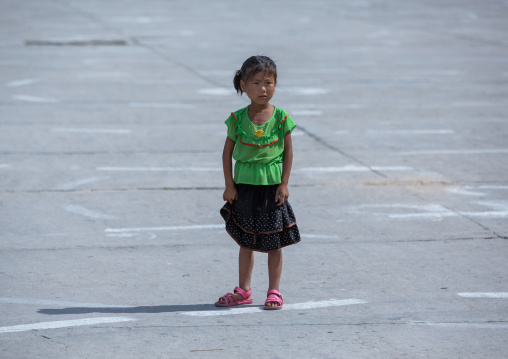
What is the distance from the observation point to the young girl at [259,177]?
5418mm

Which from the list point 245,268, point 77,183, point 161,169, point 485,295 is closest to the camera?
point 245,268

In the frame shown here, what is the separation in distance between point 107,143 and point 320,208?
3748 millimetres

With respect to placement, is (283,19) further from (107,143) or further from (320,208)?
(320,208)

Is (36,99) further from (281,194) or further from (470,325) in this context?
(470,325)

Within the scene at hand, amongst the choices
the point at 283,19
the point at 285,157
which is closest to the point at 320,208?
the point at 285,157

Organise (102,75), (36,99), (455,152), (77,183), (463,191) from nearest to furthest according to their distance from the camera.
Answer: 1. (463,191)
2. (77,183)
3. (455,152)
4. (36,99)
5. (102,75)

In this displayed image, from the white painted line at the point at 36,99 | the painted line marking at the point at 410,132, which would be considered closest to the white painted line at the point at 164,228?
the painted line marking at the point at 410,132

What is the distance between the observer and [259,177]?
5.42 meters

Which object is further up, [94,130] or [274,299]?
[94,130]


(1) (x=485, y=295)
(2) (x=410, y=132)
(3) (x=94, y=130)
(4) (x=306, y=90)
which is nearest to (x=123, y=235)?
(1) (x=485, y=295)

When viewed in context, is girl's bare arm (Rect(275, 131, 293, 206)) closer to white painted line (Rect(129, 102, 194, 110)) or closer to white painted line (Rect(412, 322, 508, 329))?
white painted line (Rect(412, 322, 508, 329))

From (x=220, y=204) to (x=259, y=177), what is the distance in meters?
2.70

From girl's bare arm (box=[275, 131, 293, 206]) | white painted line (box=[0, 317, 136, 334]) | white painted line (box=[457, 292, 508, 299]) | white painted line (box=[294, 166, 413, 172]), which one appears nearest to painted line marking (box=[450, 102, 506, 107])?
white painted line (box=[294, 166, 413, 172])

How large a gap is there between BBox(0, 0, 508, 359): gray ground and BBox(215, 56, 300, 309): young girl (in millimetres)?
395
